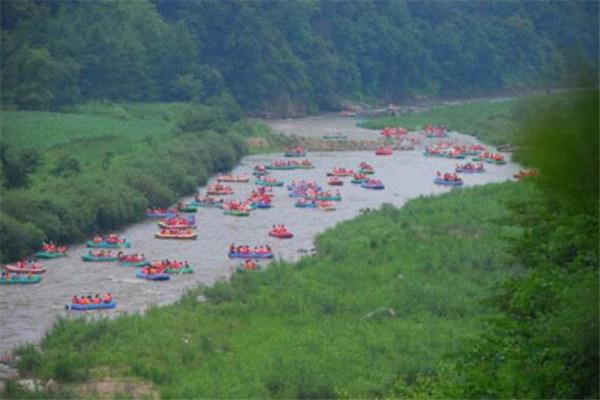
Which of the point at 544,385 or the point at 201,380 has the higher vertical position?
the point at 544,385

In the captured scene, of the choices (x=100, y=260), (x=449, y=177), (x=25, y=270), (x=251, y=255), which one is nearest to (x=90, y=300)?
(x=25, y=270)

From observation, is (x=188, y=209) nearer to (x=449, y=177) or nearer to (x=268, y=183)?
(x=268, y=183)

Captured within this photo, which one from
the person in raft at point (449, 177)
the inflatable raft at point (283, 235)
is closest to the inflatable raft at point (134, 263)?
the inflatable raft at point (283, 235)

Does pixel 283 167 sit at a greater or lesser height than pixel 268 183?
lesser

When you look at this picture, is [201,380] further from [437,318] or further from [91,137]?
[91,137]

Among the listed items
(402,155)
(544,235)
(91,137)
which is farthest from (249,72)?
(544,235)

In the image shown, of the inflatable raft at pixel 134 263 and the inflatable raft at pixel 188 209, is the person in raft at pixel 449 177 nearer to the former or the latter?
the inflatable raft at pixel 188 209
